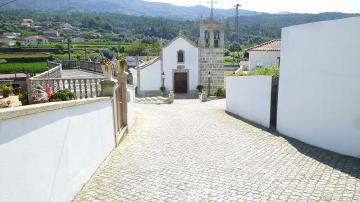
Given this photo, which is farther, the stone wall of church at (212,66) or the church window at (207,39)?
the stone wall of church at (212,66)

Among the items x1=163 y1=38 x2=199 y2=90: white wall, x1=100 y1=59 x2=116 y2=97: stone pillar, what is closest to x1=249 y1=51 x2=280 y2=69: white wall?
x1=163 y1=38 x2=199 y2=90: white wall

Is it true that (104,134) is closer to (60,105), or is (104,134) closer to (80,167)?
(80,167)

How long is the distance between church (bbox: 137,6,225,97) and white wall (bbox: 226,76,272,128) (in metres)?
14.1

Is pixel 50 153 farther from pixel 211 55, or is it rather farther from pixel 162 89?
pixel 211 55

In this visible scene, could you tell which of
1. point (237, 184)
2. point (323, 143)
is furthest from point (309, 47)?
point (237, 184)

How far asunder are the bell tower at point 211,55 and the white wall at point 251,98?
14.2 metres

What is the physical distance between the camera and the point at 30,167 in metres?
4.92

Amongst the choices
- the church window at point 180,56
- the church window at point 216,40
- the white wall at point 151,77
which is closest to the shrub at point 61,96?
the white wall at point 151,77

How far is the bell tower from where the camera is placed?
109ft

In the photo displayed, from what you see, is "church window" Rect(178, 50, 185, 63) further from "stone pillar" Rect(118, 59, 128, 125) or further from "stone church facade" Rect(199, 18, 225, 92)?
"stone pillar" Rect(118, 59, 128, 125)

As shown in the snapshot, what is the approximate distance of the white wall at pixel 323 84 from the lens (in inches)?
367

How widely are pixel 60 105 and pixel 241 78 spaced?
12.4 m

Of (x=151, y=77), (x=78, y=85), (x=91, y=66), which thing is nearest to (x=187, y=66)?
(x=151, y=77)

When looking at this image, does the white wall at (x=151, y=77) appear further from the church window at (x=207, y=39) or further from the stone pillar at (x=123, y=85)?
the stone pillar at (x=123, y=85)
